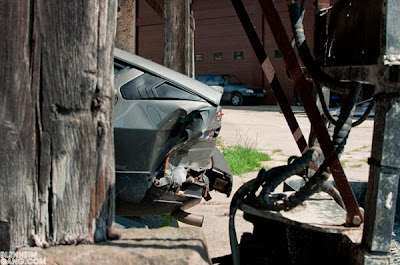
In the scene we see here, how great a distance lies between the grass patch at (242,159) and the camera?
7204 millimetres

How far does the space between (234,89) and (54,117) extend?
20836 mm

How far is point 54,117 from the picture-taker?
202 centimetres

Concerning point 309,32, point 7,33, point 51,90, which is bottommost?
point 51,90

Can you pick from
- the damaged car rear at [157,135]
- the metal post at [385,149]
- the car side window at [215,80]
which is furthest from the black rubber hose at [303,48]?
the car side window at [215,80]

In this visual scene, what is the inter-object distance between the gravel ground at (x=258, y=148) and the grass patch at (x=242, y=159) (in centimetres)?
15

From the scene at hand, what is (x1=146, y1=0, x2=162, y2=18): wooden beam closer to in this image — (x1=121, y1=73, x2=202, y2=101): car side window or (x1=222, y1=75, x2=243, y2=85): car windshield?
(x1=121, y1=73, x2=202, y2=101): car side window

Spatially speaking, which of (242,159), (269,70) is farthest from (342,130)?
(242,159)

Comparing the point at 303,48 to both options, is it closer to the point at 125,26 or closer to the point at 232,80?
the point at 125,26

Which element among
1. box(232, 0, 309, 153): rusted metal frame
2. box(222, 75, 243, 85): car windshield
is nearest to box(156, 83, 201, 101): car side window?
box(232, 0, 309, 153): rusted metal frame

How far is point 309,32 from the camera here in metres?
21.3

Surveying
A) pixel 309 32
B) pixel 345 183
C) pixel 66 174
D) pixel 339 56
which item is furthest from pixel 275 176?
pixel 309 32

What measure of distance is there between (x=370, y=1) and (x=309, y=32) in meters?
19.3

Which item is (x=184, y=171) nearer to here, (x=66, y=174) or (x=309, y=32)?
(x=66, y=174)

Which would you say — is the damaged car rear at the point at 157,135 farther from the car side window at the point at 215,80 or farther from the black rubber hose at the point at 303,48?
the car side window at the point at 215,80
